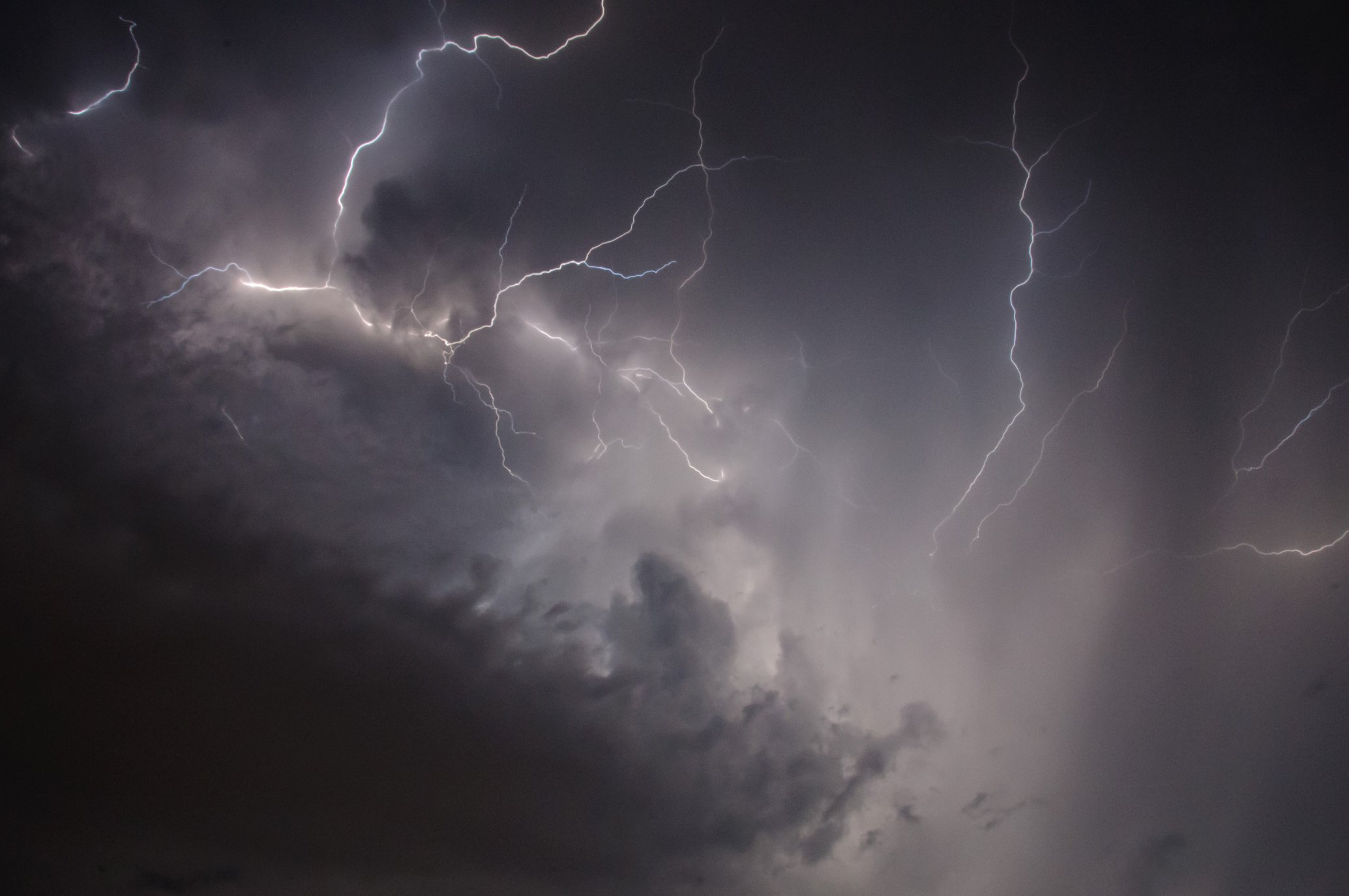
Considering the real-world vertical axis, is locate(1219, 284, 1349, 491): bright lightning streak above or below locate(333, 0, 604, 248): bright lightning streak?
below

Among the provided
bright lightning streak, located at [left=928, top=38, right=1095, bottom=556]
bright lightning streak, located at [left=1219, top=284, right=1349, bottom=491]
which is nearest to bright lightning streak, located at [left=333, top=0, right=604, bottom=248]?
bright lightning streak, located at [left=928, top=38, right=1095, bottom=556]

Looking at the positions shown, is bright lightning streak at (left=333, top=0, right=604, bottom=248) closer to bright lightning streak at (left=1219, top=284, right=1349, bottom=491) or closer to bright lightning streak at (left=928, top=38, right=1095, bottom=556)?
bright lightning streak at (left=928, top=38, right=1095, bottom=556)

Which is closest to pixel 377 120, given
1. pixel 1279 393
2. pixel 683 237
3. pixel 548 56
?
pixel 548 56

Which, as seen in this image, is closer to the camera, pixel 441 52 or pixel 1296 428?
pixel 441 52

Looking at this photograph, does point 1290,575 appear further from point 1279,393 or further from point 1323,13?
point 1323,13

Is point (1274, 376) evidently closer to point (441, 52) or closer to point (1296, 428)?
point (1296, 428)

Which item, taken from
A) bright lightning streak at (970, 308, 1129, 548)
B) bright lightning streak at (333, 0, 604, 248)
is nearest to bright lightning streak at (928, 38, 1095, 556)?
bright lightning streak at (970, 308, 1129, 548)

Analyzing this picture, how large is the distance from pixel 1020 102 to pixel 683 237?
4.72 m

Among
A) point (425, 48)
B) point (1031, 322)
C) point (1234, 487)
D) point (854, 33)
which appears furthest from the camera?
point (1234, 487)

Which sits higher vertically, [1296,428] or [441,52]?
[441,52]

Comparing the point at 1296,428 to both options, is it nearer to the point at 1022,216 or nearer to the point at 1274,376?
the point at 1274,376

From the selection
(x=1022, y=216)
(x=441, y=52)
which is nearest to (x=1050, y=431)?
(x=1022, y=216)

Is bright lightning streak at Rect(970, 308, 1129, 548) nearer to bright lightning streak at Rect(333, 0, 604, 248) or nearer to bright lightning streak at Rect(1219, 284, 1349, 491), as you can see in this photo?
bright lightning streak at Rect(1219, 284, 1349, 491)

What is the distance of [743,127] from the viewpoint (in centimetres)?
688
